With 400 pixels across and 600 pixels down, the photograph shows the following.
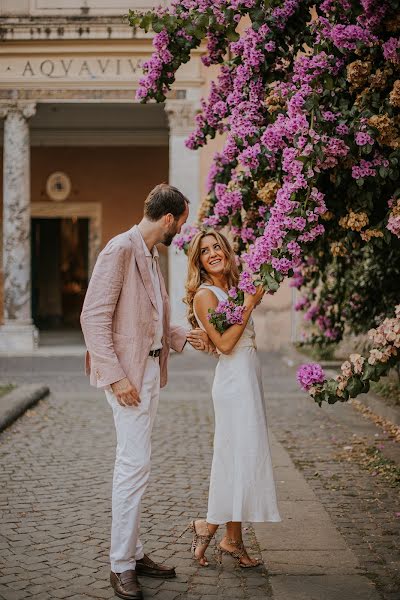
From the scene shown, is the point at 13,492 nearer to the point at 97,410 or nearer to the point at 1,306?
the point at 97,410

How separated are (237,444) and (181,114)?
12.4 meters

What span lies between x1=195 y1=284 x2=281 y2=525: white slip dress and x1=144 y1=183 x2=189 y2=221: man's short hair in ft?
2.50

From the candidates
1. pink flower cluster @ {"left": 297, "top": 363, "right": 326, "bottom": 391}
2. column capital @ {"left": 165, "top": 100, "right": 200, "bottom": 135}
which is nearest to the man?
pink flower cluster @ {"left": 297, "top": 363, "right": 326, "bottom": 391}

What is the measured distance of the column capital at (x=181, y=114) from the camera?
52.1 feet

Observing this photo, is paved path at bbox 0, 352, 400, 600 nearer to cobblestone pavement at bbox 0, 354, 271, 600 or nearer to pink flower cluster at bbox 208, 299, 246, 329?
cobblestone pavement at bbox 0, 354, 271, 600

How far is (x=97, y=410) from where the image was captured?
371 inches

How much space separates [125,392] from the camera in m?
3.93

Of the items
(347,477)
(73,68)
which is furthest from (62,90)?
(347,477)

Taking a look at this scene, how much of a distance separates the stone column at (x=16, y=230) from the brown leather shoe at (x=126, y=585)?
40.5ft

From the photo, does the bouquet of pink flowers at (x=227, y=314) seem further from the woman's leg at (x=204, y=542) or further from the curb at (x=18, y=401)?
the curb at (x=18, y=401)

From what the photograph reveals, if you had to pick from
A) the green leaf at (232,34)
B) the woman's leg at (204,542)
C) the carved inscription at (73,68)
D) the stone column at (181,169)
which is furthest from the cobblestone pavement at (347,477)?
the carved inscription at (73,68)

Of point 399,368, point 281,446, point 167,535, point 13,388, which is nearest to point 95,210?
point 13,388

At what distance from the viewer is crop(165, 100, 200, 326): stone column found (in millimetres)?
15844

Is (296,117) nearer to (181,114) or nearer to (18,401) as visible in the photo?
(18,401)
